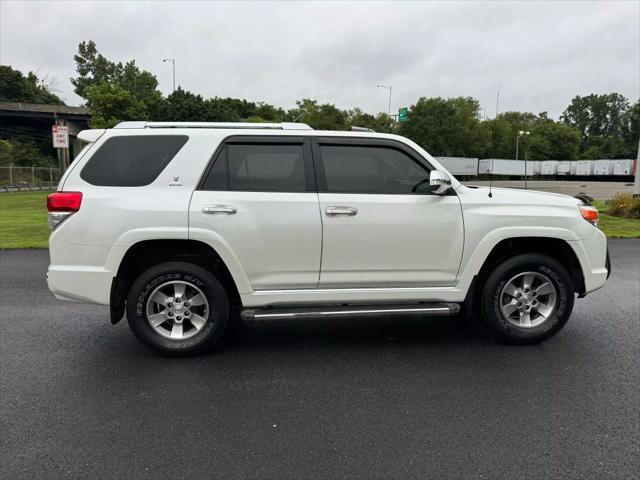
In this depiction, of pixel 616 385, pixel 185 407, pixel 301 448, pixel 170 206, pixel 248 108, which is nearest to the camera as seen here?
pixel 301 448

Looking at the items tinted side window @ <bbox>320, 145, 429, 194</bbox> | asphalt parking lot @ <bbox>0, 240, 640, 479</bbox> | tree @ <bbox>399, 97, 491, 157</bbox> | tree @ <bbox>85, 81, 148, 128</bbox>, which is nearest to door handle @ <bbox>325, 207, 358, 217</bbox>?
tinted side window @ <bbox>320, 145, 429, 194</bbox>

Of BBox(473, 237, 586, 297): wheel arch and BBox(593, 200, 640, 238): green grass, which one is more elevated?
BBox(473, 237, 586, 297): wheel arch

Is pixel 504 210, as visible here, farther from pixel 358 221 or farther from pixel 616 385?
pixel 616 385

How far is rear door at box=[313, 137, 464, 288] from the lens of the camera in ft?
13.6

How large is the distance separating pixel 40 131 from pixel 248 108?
33.9m

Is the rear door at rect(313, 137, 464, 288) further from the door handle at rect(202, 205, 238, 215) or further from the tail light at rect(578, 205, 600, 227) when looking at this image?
the tail light at rect(578, 205, 600, 227)

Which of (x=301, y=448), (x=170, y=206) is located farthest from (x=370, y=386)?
(x=170, y=206)

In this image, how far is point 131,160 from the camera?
413 centimetres

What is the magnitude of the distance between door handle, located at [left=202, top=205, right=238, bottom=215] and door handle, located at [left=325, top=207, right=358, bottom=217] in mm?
782

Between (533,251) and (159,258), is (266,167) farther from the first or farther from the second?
(533,251)

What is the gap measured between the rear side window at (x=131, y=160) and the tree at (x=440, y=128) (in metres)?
60.6

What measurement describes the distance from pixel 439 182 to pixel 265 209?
1.45m

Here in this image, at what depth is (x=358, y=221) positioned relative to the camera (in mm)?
4137

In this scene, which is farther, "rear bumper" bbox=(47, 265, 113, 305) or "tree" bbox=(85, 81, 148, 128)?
"tree" bbox=(85, 81, 148, 128)
